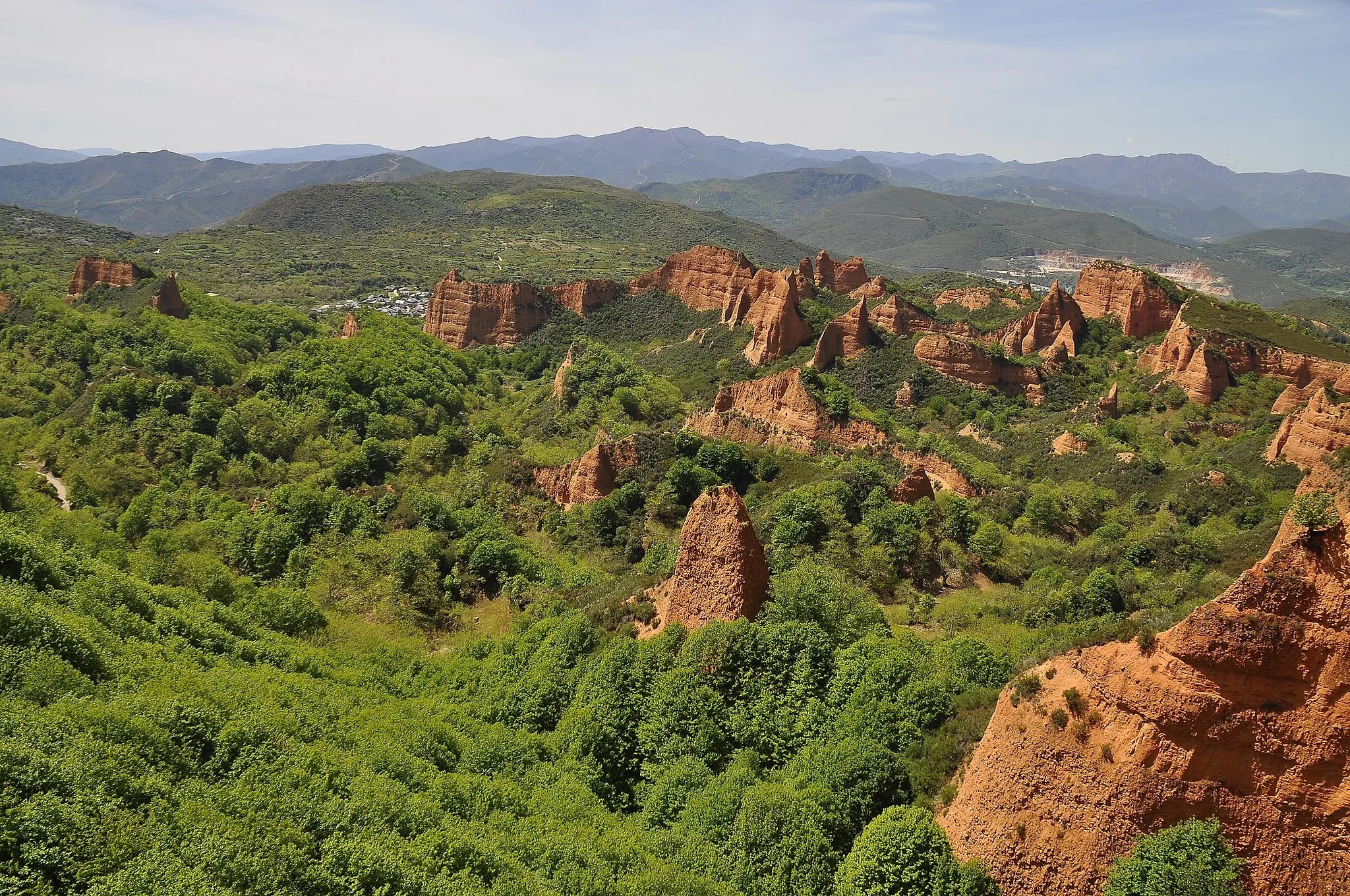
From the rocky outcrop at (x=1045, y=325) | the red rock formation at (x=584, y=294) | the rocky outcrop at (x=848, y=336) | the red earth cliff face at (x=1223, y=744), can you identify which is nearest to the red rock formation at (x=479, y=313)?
the red rock formation at (x=584, y=294)

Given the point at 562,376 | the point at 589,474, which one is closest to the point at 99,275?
the point at 562,376

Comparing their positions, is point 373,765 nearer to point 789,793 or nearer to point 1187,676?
point 789,793

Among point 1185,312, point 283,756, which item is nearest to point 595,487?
point 283,756

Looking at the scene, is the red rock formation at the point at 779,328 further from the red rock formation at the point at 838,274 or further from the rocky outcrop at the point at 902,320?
the red rock formation at the point at 838,274

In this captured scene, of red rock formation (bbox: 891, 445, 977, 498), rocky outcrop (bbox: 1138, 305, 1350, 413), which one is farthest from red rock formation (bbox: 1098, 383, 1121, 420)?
red rock formation (bbox: 891, 445, 977, 498)

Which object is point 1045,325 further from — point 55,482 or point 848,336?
point 55,482
